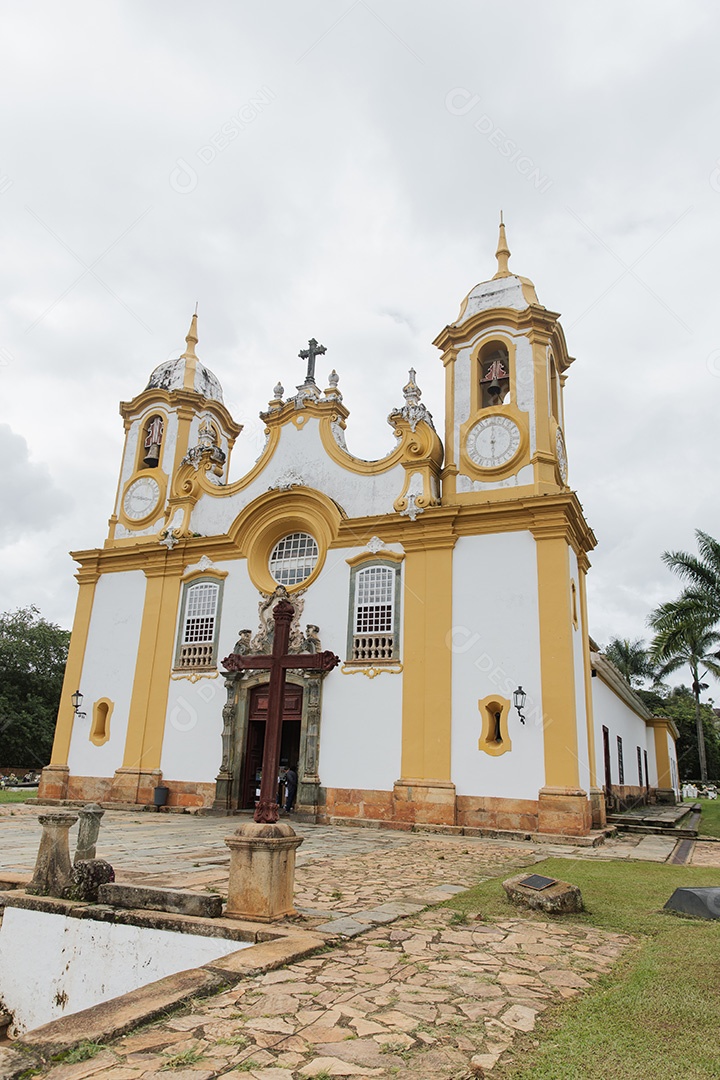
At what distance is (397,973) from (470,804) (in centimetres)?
968

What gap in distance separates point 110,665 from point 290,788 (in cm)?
594

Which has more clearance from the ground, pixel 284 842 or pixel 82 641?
pixel 82 641

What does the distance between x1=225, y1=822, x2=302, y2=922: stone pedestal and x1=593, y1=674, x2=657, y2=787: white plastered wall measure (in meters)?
12.3

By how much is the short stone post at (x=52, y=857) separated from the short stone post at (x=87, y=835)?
0.79 feet

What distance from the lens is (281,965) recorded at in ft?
13.9

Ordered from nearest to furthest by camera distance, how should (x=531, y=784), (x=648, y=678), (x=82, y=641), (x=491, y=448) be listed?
(x=531, y=784) → (x=491, y=448) → (x=82, y=641) → (x=648, y=678)

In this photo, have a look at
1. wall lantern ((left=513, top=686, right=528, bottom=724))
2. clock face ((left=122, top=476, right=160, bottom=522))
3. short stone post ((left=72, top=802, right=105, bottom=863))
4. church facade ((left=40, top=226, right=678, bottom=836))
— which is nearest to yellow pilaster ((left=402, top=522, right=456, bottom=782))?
church facade ((left=40, top=226, right=678, bottom=836))

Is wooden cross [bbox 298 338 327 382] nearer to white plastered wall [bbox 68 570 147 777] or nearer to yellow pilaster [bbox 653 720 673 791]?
white plastered wall [bbox 68 570 147 777]

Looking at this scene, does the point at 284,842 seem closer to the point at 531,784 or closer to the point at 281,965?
the point at 281,965

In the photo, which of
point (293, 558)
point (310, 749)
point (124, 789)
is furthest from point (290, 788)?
point (293, 558)

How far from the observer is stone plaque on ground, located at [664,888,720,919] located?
5.81 metres

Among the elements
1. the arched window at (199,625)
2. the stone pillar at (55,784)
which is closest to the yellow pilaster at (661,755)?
the arched window at (199,625)

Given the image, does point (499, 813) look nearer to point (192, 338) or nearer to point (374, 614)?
point (374, 614)

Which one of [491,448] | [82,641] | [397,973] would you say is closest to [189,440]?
[82,641]
